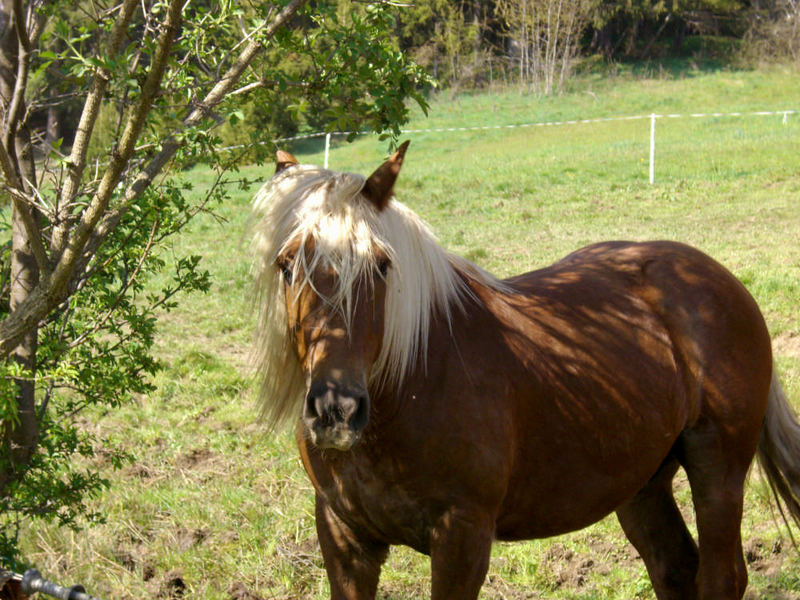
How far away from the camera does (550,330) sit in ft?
10.2

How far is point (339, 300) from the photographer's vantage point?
232 cm

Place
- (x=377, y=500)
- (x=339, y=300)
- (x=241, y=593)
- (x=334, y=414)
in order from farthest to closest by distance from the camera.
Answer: (x=241, y=593)
(x=377, y=500)
(x=339, y=300)
(x=334, y=414)

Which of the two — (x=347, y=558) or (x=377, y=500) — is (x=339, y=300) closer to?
(x=377, y=500)

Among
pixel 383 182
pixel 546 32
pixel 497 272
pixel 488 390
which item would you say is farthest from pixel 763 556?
pixel 546 32

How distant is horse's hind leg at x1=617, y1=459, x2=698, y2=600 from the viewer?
142 inches

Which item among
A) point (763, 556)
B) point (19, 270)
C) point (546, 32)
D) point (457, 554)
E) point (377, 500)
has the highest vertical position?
point (546, 32)

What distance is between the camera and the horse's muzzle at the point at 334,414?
85.2 inches

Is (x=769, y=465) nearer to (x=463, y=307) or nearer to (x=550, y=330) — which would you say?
(x=550, y=330)

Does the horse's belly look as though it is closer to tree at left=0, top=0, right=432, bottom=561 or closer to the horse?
the horse

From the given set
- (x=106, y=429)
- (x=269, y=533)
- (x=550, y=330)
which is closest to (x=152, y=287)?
(x=106, y=429)

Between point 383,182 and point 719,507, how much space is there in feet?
6.53

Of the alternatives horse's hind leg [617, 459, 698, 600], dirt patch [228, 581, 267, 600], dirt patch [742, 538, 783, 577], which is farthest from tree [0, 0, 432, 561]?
dirt patch [742, 538, 783, 577]

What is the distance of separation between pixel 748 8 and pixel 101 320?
43.6 metres

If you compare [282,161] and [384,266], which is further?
[282,161]
